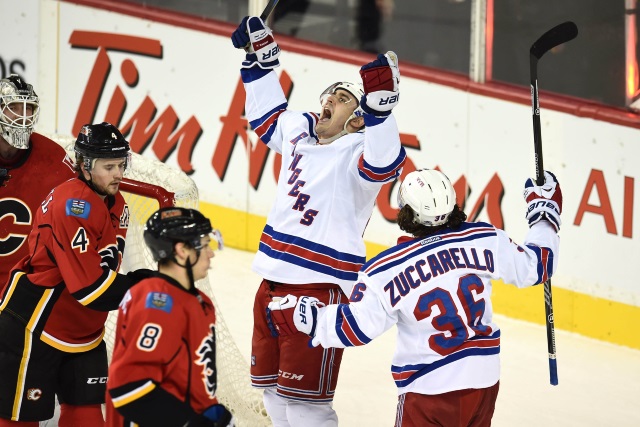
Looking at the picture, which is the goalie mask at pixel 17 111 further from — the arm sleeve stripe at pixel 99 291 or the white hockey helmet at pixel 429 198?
the white hockey helmet at pixel 429 198

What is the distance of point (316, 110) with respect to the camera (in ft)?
21.5

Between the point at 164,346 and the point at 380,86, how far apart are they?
1.14m

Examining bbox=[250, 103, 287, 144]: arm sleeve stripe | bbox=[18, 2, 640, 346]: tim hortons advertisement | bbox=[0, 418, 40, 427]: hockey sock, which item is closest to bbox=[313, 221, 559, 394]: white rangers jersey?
bbox=[0, 418, 40, 427]: hockey sock

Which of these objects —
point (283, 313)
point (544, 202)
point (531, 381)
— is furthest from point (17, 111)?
point (531, 381)

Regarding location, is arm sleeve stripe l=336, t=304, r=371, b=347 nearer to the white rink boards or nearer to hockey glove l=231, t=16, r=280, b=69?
hockey glove l=231, t=16, r=280, b=69

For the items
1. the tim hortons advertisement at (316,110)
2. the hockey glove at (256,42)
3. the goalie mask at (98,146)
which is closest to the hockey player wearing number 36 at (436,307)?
the goalie mask at (98,146)

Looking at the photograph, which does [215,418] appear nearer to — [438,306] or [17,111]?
[438,306]

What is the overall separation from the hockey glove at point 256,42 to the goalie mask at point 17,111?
73cm

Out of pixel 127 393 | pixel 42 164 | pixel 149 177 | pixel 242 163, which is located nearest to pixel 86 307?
pixel 42 164

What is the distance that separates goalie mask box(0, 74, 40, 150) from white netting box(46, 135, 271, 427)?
65 centimetres

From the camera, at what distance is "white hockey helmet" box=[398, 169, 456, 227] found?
3.15m

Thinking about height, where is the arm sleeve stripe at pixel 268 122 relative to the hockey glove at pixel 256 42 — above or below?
below

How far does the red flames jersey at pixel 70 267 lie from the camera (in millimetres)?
3273

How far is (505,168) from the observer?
230 inches
